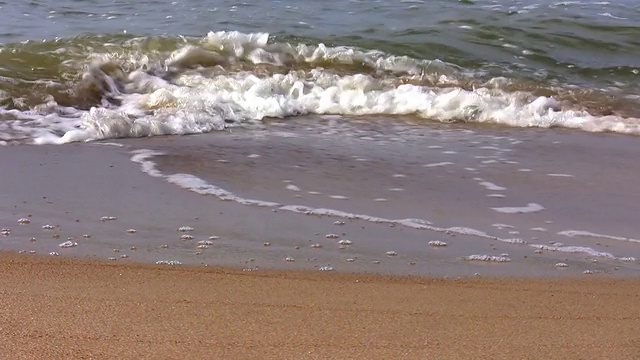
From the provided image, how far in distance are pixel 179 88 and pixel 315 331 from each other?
5308mm

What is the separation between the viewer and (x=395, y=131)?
7133 mm

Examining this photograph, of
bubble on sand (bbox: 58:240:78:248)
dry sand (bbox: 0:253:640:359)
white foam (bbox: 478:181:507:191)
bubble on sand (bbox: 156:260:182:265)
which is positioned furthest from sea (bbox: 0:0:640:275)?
bubble on sand (bbox: 58:240:78:248)

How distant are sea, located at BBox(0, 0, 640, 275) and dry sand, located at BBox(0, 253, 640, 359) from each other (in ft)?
1.09

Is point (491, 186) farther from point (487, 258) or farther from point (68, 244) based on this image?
point (68, 244)

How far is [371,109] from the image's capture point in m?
8.00

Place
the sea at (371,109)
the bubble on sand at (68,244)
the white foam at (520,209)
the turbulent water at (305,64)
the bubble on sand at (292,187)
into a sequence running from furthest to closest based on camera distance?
the turbulent water at (305,64) → the bubble on sand at (292,187) → the white foam at (520,209) → the sea at (371,109) → the bubble on sand at (68,244)

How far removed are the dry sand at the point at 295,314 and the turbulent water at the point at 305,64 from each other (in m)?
2.99

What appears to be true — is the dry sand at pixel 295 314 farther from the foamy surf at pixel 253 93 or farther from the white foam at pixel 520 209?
the foamy surf at pixel 253 93

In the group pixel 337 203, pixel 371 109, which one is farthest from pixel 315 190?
pixel 371 109

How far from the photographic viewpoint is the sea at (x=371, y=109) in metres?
4.79

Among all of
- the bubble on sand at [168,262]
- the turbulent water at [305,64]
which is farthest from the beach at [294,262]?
the turbulent water at [305,64]

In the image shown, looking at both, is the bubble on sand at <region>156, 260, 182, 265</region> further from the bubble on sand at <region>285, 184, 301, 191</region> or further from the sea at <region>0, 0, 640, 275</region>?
the bubble on sand at <region>285, 184, 301, 191</region>

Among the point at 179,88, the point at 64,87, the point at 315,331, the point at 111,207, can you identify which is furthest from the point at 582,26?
the point at 315,331

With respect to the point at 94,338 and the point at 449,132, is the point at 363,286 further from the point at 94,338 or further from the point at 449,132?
A: the point at 449,132
